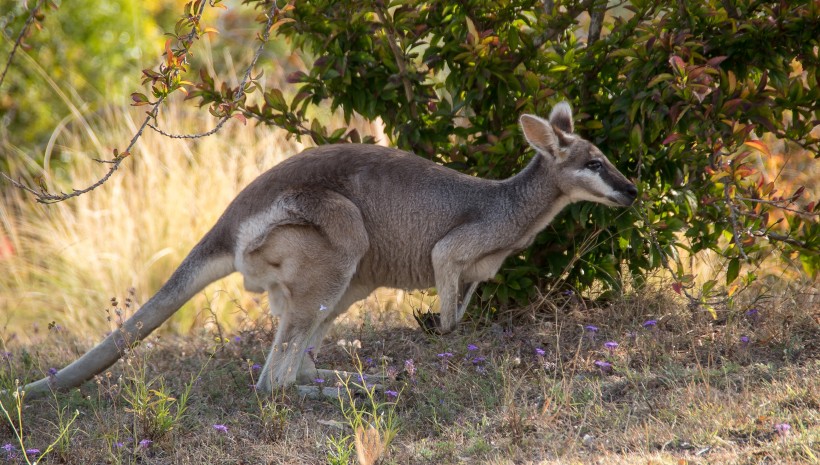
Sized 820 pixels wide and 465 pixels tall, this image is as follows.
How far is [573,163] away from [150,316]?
97.3 inches

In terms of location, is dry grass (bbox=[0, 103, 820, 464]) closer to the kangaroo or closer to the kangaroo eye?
A: the kangaroo

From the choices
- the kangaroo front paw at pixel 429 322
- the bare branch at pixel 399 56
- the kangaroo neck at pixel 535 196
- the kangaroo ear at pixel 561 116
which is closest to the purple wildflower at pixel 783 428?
the kangaroo neck at pixel 535 196

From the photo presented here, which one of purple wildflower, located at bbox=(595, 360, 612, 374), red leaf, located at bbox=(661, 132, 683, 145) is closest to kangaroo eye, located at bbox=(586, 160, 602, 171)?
red leaf, located at bbox=(661, 132, 683, 145)

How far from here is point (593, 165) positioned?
17.7ft

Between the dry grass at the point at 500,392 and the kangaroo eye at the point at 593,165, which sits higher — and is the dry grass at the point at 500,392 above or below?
below

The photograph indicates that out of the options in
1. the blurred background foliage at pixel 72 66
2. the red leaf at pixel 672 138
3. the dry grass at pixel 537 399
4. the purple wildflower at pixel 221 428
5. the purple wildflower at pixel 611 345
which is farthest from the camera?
the blurred background foliage at pixel 72 66

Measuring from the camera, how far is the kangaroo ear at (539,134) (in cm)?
525

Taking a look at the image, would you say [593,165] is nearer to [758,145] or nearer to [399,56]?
[758,145]

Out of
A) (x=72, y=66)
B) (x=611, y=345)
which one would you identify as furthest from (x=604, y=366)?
(x=72, y=66)

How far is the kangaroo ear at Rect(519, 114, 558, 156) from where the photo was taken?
17.2ft

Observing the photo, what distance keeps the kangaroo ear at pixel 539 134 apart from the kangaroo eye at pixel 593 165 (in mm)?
199

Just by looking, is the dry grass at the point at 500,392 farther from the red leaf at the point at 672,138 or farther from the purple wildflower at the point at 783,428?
the red leaf at the point at 672,138

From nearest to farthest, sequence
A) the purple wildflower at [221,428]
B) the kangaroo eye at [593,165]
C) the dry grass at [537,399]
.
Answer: the dry grass at [537,399], the purple wildflower at [221,428], the kangaroo eye at [593,165]

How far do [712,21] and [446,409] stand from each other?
8.16 feet
